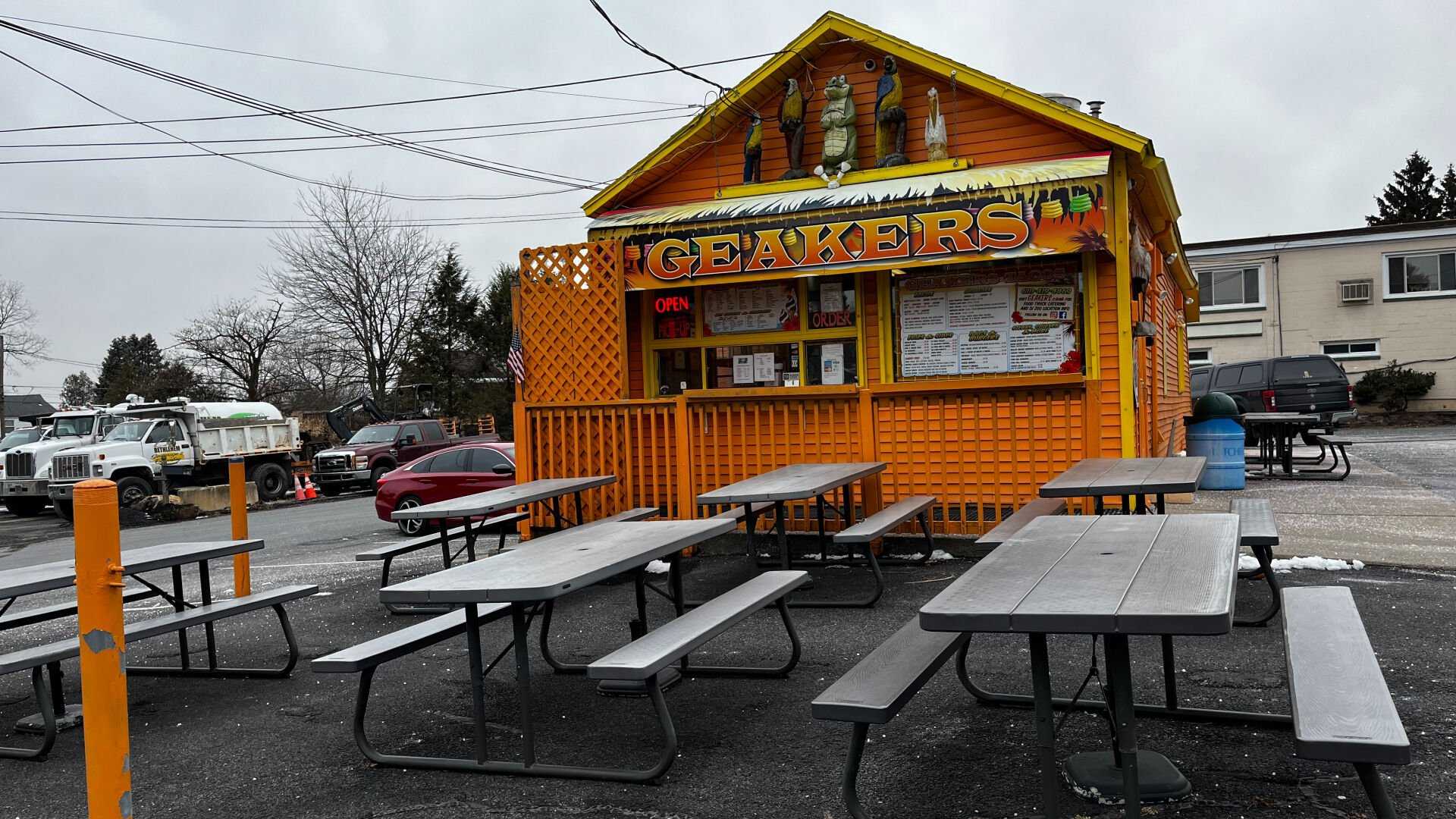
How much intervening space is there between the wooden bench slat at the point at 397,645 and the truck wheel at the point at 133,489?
20.3 metres

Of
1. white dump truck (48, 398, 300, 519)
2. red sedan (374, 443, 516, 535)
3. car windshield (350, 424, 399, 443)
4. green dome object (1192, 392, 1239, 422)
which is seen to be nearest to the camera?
green dome object (1192, 392, 1239, 422)

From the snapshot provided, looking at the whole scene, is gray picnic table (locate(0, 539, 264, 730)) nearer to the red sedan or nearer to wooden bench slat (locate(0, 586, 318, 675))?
wooden bench slat (locate(0, 586, 318, 675))

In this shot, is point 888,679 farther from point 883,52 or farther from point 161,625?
point 883,52

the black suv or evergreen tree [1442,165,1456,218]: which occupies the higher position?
evergreen tree [1442,165,1456,218]

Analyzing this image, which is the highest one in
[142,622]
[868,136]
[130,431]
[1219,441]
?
[868,136]

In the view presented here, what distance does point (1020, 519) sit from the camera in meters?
6.88

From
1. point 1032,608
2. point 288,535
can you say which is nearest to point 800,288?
point 1032,608

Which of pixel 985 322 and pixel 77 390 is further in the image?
pixel 77 390

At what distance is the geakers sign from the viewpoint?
8.75m

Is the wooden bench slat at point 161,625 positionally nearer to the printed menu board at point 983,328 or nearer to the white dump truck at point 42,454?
the printed menu board at point 983,328

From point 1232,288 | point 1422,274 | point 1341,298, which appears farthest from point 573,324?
point 1422,274

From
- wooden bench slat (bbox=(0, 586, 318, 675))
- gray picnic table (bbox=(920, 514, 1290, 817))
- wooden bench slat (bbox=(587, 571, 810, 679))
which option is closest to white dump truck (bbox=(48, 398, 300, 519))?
wooden bench slat (bbox=(0, 586, 318, 675))

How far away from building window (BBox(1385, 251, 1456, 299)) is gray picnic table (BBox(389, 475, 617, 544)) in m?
27.6

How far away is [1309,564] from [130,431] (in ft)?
78.0
